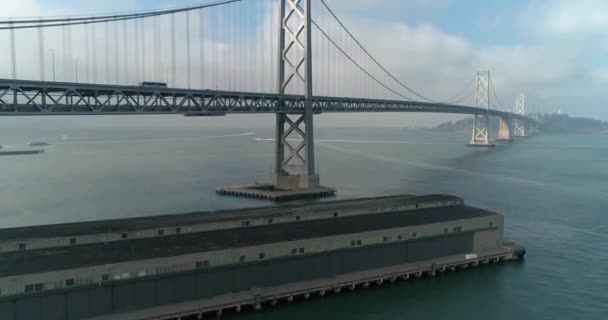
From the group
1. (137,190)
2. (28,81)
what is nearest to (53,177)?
(137,190)

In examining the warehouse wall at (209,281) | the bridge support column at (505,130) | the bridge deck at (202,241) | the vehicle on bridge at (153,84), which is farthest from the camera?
the bridge support column at (505,130)

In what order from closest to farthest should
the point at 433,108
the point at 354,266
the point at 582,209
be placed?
the point at 354,266
the point at 582,209
the point at 433,108

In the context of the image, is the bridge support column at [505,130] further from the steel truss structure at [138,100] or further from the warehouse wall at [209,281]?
the warehouse wall at [209,281]

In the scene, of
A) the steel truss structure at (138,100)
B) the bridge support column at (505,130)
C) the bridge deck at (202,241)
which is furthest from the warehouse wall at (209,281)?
the bridge support column at (505,130)

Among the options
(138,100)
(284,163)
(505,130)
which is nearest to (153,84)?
(138,100)

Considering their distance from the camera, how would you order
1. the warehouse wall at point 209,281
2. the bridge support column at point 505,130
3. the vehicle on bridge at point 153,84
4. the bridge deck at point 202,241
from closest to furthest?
the warehouse wall at point 209,281
the bridge deck at point 202,241
the vehicle on bridge at point 153,84
the bridge support column at point 505,130

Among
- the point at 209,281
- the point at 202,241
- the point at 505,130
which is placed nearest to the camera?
the point at 209,281

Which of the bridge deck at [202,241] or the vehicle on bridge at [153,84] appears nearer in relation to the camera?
the bridge deck at [202,241]

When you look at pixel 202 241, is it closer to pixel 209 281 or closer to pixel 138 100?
pixel 209 281

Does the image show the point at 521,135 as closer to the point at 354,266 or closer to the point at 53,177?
the point at 53,177

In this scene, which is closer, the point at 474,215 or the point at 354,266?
the point at 354,266

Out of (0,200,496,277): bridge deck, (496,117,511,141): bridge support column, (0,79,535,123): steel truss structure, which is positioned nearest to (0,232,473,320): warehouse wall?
(0,200,496,277): bridge deck
